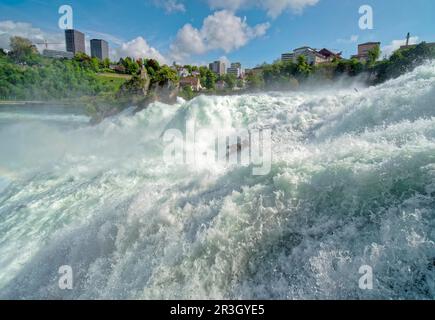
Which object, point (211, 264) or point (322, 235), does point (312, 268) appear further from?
point (211, 264)

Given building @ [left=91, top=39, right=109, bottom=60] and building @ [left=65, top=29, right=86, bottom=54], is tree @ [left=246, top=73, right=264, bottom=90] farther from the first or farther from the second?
building @ [left=91, top=39, right=109, bottom=60]

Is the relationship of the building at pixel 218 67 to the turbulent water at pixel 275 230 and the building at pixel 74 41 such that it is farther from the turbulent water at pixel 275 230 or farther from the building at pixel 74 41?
the turbulent water at pixel 275 230

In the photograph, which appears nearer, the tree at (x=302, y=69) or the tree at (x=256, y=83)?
the tree at (x=302, y=69)

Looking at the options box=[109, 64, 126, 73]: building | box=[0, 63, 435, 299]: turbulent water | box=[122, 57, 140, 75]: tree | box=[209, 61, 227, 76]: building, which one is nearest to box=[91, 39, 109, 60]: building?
box=[109, 64, 126, 73]: building

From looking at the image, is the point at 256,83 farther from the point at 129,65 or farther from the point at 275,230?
the point at 129,65

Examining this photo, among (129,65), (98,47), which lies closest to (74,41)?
(98,47)

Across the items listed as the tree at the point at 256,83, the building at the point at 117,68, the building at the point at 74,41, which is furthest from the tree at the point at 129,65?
the tree at the point at 256,83

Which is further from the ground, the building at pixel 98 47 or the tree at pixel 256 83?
the building at pixel 98 47
